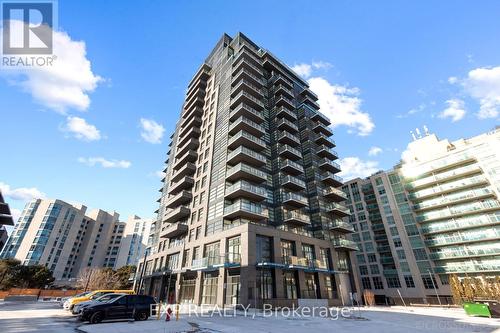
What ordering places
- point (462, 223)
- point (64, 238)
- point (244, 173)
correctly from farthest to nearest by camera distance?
point (64, 238), point (462, 223), point (244, 173)

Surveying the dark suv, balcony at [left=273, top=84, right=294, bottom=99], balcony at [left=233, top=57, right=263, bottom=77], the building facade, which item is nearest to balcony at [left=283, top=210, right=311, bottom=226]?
the dark suv

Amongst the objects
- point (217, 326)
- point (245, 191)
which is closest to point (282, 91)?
point (245, 191)

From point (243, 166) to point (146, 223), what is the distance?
10270 cm

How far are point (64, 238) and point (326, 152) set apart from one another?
106379 millimetres

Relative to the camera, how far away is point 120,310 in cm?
1608

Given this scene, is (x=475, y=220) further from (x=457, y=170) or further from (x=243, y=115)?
(x=243, y=115)

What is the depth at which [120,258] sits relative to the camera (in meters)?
112

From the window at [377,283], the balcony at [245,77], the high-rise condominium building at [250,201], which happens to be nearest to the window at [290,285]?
the high-rise condominium building at [250,201]

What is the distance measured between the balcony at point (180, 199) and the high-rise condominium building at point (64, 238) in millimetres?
73771

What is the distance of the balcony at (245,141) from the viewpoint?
3944cm

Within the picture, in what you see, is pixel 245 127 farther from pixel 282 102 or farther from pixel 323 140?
pixel 323 140

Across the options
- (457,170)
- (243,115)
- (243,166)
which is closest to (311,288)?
A: (243,166)

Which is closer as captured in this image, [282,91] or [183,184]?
[183,184]

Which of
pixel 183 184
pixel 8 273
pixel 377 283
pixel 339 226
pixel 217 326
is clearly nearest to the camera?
pixel 217 326
